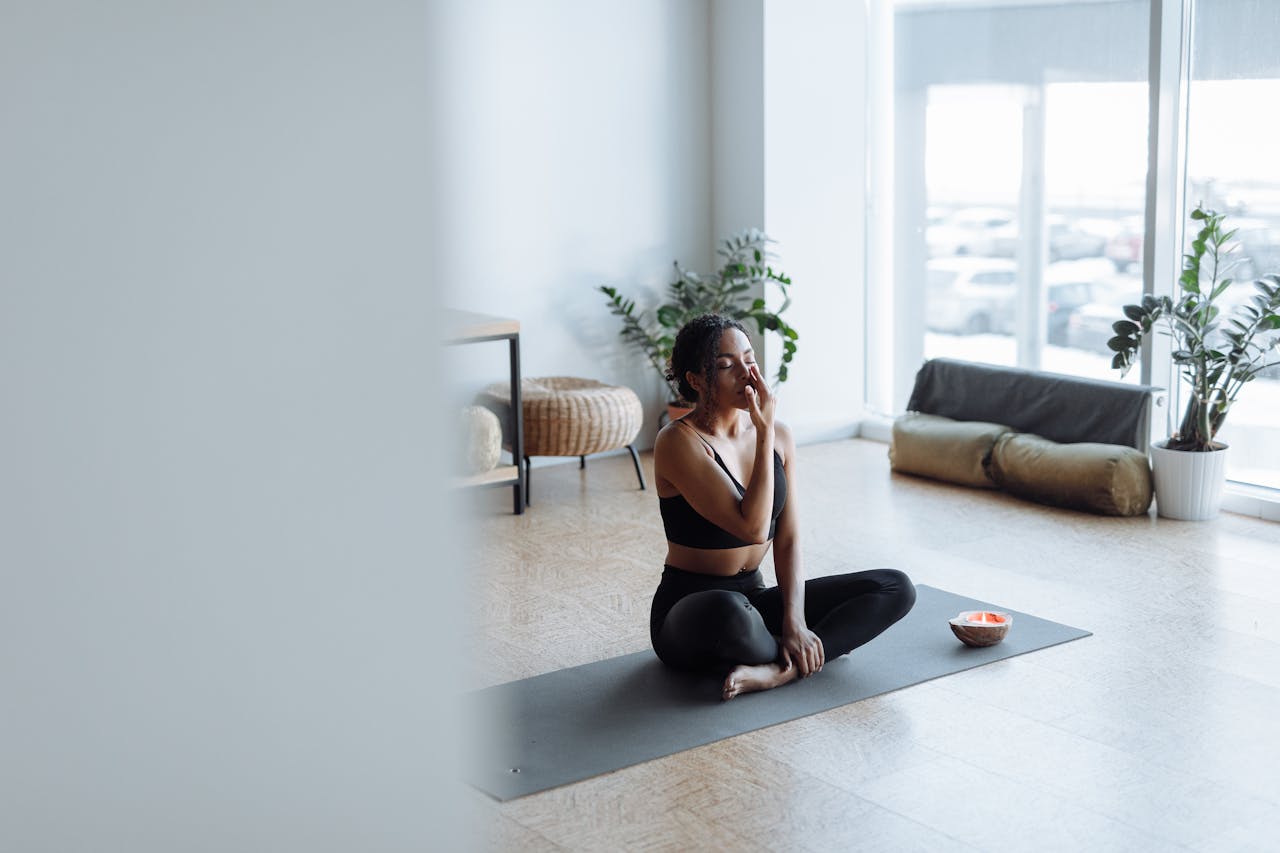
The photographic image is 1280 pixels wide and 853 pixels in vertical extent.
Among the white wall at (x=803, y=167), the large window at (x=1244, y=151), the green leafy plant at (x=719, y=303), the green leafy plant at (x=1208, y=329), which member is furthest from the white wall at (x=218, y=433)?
the white wall at (x=803, y=167)

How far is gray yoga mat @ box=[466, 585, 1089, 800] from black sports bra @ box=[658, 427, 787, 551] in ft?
1.09

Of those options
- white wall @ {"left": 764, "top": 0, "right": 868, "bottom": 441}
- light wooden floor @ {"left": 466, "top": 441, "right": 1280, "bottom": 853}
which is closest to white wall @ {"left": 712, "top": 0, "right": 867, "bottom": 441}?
white wall @ {"left": 764, "top": 0, "right": 868, "bottom": 441}

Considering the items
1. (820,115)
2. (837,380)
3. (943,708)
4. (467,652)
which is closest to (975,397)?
(837,380)

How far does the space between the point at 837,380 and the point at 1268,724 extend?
3.49m

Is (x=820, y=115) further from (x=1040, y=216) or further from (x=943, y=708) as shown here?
(x=943, y=708)

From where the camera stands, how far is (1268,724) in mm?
2994

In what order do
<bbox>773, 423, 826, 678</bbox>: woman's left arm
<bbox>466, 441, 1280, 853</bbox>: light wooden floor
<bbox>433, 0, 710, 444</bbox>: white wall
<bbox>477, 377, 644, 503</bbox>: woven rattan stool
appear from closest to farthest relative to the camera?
<bbox>466, 441, 1280, 853</bbox>: light wooden floor → <bbox>773, 423, 826, 678</bbox>: woman's left arm → <bbox>477, 377, 644, 503</bbox>: woven rattan stool → <bbox>433, 0, 710, 444</bbox>: white wall

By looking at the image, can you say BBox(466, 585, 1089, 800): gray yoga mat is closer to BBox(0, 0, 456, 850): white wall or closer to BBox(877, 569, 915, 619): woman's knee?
BBox(877, 569, 915, 619): woman's knee

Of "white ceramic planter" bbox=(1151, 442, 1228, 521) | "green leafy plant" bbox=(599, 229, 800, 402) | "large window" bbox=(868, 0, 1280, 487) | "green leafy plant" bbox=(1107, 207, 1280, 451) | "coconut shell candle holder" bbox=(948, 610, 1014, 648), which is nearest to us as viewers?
"coconut shell candle holder" bbox=(948, 610, 1014, 648)

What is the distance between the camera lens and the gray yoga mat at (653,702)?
286 centimetres

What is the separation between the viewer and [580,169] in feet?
19.0

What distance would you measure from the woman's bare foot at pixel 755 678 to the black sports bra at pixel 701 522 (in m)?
0.28

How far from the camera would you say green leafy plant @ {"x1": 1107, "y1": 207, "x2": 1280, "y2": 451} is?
15.0 ft

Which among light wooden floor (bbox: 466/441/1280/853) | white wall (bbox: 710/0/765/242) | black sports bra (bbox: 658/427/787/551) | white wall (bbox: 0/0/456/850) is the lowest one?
light wooden floor (bbox: 466/441/1280/853)
